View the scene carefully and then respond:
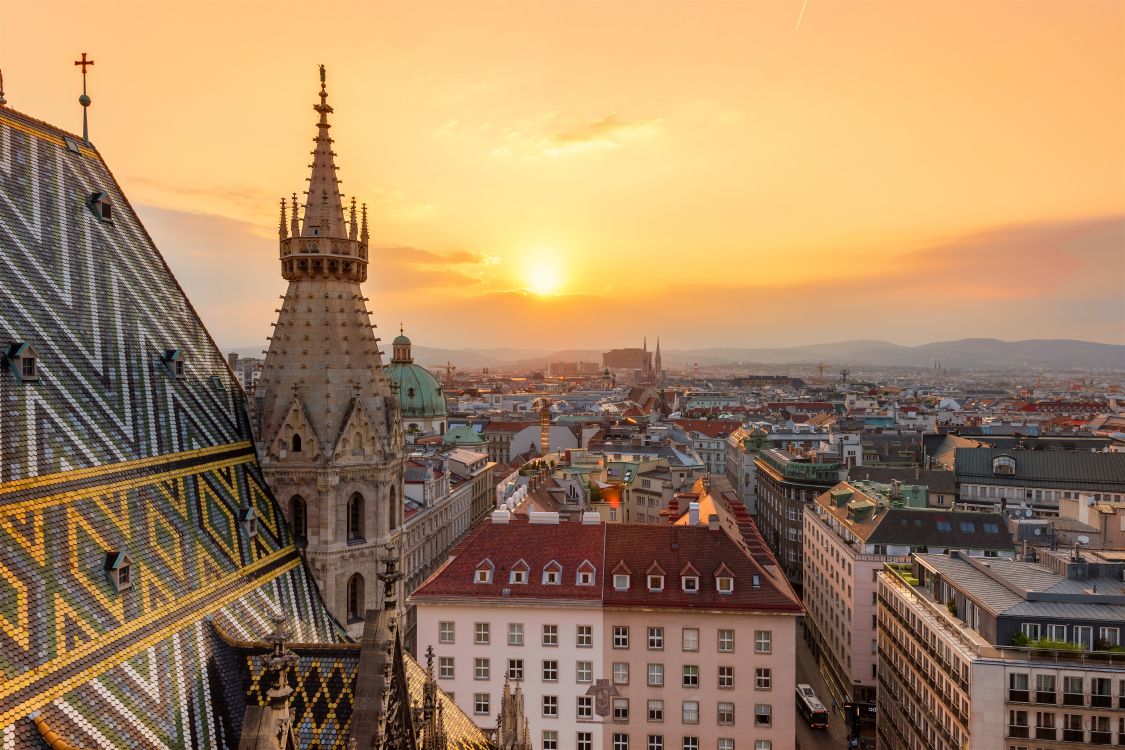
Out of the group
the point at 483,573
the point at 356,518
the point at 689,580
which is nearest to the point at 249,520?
the point at 356,518

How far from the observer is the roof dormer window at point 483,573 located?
48438 mm

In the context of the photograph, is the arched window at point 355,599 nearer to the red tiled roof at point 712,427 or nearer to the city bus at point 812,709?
the city bus at point 812,709

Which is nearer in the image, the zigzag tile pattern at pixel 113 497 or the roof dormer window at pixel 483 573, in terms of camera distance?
the zigzag tile pattern at pixel 113 497

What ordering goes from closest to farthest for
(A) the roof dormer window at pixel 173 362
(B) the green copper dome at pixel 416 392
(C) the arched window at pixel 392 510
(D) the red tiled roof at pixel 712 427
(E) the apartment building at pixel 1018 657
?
(A) the roof dormer window at pixel 173 362 < (C) the arched window at pixel 392 510 < (E) the apartment building at pixel 1018 657 < (B) the green copper dome at pixel 416 392 < (D) the red tiled roof at pixel 712 427

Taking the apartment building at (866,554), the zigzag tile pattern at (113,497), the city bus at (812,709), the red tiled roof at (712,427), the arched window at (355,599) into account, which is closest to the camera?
the zigzag tile pattern at (113,497)

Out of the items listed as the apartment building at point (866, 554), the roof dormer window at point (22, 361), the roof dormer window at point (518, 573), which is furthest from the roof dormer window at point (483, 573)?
the apartment building at point (866, 554)

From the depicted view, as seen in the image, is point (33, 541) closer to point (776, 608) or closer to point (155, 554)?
point (155, 554)

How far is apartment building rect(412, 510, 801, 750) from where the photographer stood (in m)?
45.9

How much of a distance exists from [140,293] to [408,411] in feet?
378

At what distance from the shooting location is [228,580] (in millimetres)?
24484

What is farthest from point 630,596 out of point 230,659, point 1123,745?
point 230,659

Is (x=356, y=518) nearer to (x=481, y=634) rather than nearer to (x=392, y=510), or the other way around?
(x=392, y=510)

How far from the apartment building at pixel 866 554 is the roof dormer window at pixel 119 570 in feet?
182

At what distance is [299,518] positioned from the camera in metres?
30.4
